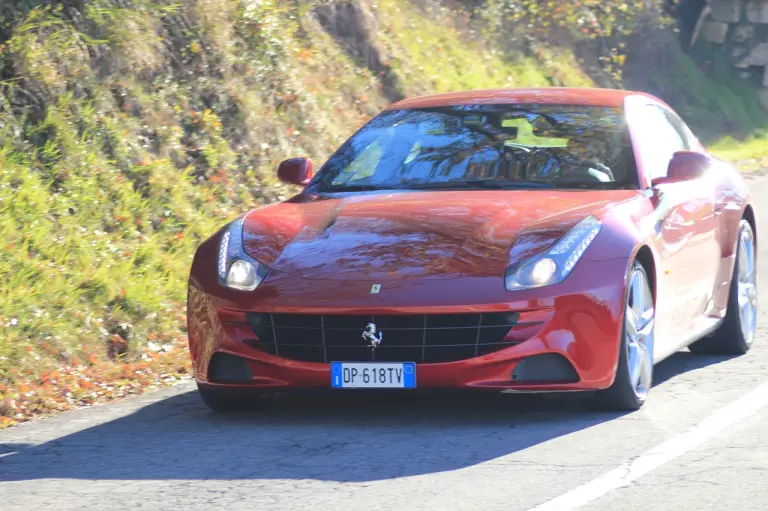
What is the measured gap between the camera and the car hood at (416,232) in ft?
22.7

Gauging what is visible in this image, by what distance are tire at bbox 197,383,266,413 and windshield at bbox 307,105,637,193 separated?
1315mm

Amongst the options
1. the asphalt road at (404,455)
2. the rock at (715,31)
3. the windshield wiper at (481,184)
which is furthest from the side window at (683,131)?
the rock at (715,31)

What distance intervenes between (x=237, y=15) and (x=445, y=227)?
8.50 metres

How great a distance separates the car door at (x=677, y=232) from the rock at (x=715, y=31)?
904 inches

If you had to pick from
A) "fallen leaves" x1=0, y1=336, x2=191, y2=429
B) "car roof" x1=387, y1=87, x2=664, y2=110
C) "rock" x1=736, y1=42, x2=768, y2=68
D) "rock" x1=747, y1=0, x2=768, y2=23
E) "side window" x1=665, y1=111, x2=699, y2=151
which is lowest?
"rock" x1=736, y1=42, x2=768, y2=68

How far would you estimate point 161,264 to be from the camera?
35.7 ft

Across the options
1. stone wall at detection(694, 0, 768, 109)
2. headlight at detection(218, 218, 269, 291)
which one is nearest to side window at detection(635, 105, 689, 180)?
headlight at detection(218, 218, 269, 291)

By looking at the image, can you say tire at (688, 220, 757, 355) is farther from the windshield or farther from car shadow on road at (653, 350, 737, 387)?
the windshield

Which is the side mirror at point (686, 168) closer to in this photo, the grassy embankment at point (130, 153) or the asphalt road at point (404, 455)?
the asphalt road at point (404, 455)

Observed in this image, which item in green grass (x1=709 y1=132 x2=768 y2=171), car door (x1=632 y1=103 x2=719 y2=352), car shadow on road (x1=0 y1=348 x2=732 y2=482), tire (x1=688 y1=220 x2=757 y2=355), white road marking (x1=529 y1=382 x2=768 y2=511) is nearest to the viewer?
white road marking (x1=529 y1=382 x2=768 y2=511)

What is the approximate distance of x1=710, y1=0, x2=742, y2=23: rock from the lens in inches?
1217

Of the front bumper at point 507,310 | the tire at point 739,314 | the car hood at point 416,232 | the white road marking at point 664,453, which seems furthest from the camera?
the tire at point 739,314

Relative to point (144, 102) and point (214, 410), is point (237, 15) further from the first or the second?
point (214, 410)

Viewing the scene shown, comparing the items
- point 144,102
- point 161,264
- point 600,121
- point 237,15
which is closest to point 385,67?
point 237,15
